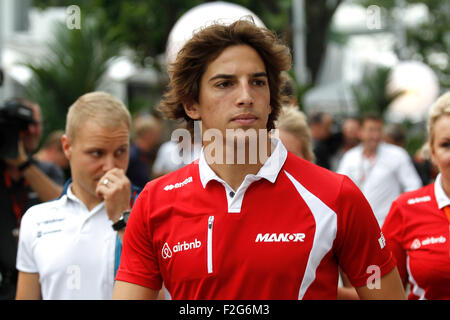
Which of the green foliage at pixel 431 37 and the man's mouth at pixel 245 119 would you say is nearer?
the man's mouth at pixel 245 119

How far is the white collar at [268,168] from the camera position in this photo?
2426 millimetres

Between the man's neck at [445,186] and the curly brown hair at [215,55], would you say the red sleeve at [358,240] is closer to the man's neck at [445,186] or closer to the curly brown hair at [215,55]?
the curly brown hair at [215,55]

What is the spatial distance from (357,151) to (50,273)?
5.67m

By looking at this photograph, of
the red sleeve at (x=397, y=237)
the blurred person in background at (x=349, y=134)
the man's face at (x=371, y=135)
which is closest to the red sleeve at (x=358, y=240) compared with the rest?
the red sleeve at (x=397, y=237)

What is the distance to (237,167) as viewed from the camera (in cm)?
251

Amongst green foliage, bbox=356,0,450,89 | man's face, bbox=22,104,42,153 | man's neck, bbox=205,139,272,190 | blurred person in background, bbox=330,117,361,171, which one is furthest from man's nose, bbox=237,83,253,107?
green foliage, bbox=356,0,450,89

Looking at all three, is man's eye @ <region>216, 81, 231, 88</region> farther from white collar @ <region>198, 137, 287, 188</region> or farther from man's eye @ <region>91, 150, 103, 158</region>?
man's eye @ <region>91, 150, 103, 158</region>

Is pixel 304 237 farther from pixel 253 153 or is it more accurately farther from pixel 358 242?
pixel 253 153

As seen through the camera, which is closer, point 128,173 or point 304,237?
point 304,237

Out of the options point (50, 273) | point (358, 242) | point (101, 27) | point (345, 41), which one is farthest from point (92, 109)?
point (345, 41)

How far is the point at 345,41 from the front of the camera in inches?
1112

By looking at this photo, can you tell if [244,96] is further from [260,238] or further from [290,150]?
[290,150]

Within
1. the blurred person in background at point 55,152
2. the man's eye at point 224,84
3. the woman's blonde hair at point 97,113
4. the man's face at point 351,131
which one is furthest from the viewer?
the man's face at point 351,131
